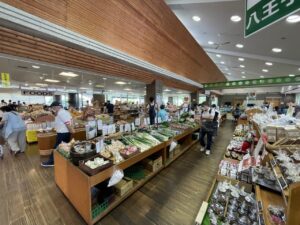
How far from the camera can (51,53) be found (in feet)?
10.3

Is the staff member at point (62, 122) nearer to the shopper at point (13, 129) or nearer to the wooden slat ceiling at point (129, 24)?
the wooden slat ceiling at point (129, 24)

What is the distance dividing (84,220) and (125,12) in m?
4.52

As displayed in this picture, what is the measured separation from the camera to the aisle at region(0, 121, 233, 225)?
234 centimetres

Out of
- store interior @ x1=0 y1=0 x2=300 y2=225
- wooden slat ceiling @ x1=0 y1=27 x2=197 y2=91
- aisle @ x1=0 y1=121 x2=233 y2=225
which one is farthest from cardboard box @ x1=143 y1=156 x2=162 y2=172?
wooden slat ceiling @ x1=0 y1=27 x2=197 y2=91

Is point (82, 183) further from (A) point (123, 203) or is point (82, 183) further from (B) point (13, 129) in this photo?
(B) point (13, 129)

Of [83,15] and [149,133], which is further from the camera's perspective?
[149,133]

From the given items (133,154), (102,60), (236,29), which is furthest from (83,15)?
(236,29)

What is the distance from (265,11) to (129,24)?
3.34 metres

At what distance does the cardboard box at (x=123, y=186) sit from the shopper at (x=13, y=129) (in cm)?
428

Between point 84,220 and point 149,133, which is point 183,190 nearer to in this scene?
point 149,133

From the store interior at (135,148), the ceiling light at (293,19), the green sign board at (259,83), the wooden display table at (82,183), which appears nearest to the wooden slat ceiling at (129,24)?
the store interior at (135,148)

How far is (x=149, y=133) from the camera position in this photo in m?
4.09

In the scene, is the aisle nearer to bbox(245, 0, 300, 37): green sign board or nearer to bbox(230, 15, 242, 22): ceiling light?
bbox(245, 0, 300, 37): green sign board

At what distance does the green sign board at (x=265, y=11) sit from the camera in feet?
4.75
